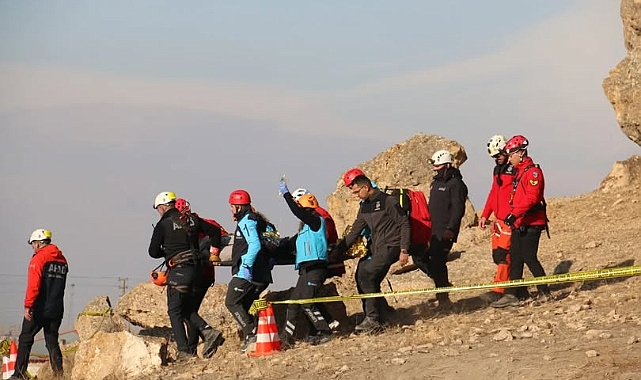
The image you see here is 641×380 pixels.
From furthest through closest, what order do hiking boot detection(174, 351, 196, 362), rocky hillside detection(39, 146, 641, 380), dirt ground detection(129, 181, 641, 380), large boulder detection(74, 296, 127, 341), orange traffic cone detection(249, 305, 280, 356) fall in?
large boulder detection(74, 296, 127, 341) < hiking boot detection(174, 351, 196, 362) < orange traffic cone detection(249, 305, 280, 356) < rocky hillside detection(39, 146, 641, 380) < dirt ground detection(129, 181, 641, 380)

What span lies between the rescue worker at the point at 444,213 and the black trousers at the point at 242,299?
7.40ft

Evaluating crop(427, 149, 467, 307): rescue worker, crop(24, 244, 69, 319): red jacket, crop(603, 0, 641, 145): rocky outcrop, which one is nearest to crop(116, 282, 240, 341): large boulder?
crop(24, 244, 69, 319): red jacket

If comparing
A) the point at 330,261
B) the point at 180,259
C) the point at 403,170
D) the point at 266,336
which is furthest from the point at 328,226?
the point at 403,170

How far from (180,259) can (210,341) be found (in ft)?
3.71

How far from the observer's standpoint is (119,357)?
39.2 feet

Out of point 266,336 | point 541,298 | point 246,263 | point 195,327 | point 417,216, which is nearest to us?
point 266,336

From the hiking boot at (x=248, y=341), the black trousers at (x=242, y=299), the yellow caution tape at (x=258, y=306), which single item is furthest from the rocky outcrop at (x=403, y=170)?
the hiking boot at (x=248, y=341)

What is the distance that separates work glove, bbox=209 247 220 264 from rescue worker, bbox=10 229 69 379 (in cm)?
230

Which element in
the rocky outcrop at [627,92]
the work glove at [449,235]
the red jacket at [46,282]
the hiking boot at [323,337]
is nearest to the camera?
the hiking boot at [323,337]

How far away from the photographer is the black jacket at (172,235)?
12.1m

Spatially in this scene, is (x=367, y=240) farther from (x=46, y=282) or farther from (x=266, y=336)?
(x=46, y=282)

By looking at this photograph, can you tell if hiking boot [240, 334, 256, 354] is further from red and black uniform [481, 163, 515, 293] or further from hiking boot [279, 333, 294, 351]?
red and black uniform [481, 163, 515, 293]

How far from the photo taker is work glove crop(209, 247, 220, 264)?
491 inches

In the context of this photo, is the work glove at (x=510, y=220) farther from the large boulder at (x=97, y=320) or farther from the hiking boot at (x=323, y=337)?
the large boulder at (x=97, y=320)
